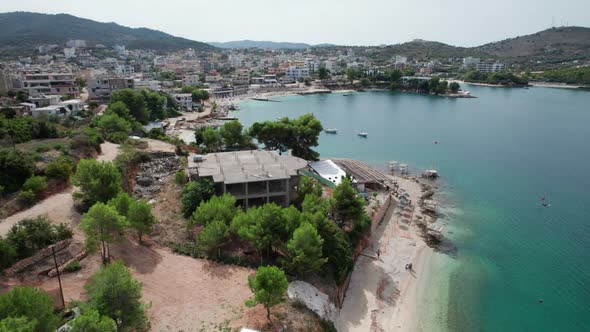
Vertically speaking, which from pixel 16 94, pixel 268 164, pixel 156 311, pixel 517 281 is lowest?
pixel 517 281

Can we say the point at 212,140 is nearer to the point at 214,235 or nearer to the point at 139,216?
the point at 139,216

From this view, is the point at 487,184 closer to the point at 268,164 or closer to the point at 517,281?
the point at 517,281

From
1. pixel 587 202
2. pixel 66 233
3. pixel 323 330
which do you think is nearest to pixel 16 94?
pixel 66 233

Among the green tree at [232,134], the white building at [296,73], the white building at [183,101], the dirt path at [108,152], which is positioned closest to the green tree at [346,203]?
the green tree at [232,134]

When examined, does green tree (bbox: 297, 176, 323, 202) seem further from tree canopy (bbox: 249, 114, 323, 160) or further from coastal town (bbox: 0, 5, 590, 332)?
tree canopy (bbox: 249, 114, 323, 160)

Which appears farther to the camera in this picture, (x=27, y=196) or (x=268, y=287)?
(x=27, y=196)

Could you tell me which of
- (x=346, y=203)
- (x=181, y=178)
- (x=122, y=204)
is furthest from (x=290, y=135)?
(x=122, y=204)

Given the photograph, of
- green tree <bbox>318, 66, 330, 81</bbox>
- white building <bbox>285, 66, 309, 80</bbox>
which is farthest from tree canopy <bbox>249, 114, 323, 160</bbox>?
white building <bbox>285, 66, 309, 80</bbox>
